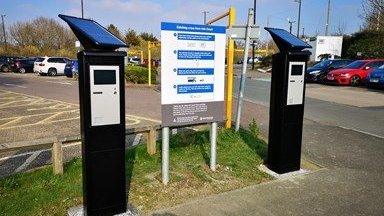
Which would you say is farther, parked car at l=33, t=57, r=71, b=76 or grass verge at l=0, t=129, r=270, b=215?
parked car at l=33, t=57, r=71, b=76

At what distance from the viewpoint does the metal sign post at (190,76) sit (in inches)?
176

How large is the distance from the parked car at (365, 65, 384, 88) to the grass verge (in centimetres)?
1450

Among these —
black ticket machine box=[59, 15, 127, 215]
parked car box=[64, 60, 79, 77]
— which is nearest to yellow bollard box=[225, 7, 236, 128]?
black ticket machine box=[59, 15, 127, 215]

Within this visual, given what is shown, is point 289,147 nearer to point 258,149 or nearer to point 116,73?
point 258,149

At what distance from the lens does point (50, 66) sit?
98.4 feet

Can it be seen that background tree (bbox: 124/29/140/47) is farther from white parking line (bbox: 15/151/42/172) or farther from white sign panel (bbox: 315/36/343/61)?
white parking line (bbox: 15/151/42/172)

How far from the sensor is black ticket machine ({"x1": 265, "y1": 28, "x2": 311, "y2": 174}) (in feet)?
16.3

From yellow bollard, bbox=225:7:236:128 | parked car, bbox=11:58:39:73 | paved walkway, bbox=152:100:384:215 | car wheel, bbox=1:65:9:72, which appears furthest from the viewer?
car wheel, bbox=1:65:9:72

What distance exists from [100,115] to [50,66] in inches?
1132

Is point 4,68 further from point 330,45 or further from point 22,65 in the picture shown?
point 330,45

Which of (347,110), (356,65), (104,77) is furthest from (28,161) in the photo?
(356,65)

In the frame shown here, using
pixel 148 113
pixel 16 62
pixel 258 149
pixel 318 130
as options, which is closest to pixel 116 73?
pixel 258 149

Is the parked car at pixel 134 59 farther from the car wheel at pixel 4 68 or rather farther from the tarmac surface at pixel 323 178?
the tarmac surface at pixel 323 178

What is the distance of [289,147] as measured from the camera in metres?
5.21
